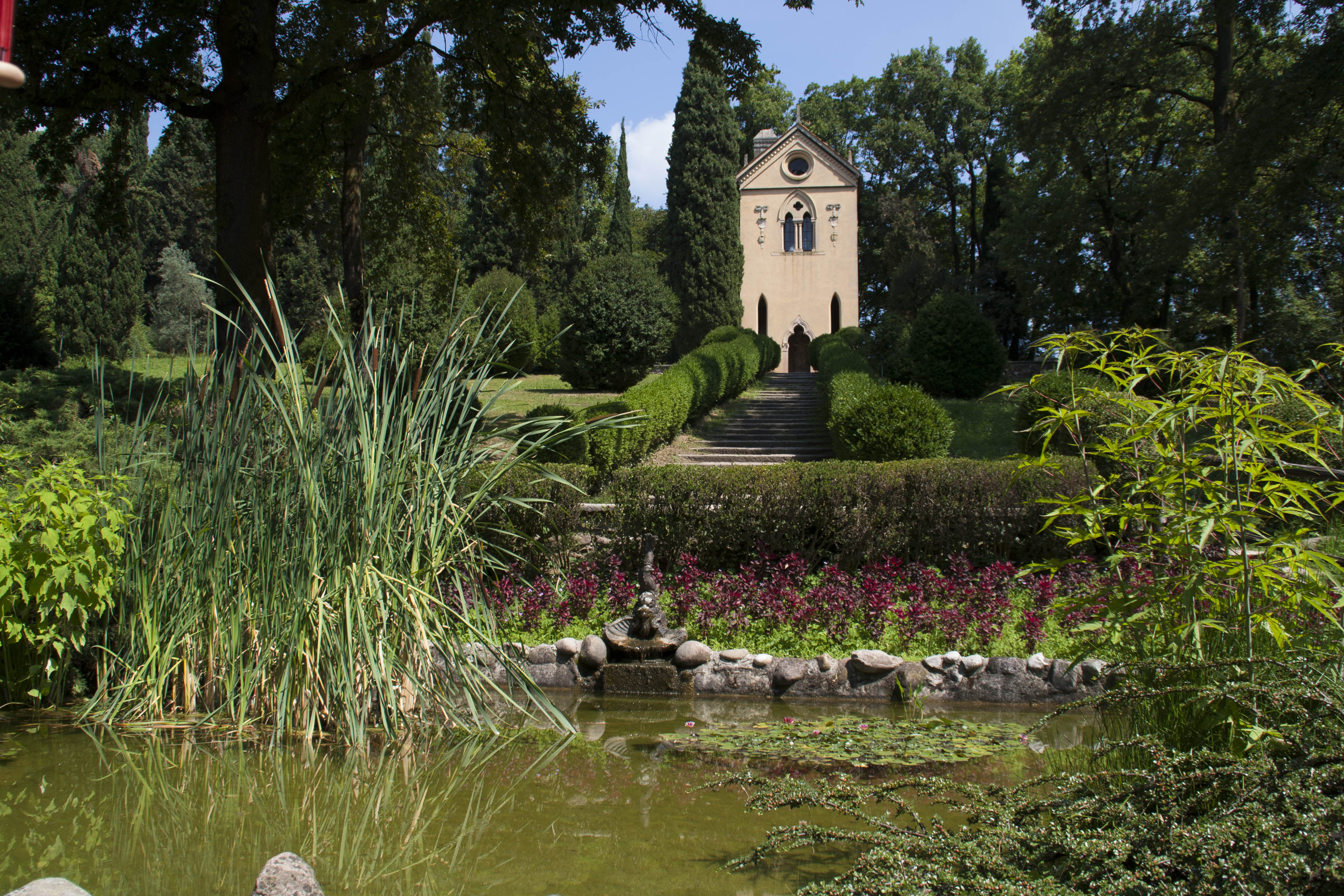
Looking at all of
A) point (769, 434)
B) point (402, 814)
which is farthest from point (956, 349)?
point (402, 814)

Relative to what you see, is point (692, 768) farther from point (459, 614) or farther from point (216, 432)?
point (216, 432)

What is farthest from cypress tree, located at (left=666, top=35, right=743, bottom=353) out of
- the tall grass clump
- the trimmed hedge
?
the tall grass clump

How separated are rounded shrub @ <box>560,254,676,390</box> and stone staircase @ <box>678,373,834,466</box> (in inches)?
101

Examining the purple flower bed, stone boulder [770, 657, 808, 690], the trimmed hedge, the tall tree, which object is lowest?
stone boulder [770, 657, 808, 690]

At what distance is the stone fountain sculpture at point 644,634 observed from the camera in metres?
5.69

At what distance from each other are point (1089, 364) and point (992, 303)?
102 feet

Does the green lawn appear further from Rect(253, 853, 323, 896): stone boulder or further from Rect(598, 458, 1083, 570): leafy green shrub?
Rect(253, 853, 323, 896): stone boulder

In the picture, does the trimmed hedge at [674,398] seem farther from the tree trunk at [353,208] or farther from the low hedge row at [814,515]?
the tree trunk at [353,208]

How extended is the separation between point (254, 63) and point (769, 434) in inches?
436

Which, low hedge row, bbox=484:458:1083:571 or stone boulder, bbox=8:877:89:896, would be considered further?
low hedge row, bbox=484:458:1083:571

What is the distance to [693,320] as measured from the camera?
31.8 m

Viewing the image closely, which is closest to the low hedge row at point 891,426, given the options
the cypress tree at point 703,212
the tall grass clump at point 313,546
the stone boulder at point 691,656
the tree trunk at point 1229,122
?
the stone boulder at point 691,656

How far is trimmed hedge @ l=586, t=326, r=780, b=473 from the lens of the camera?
1106cm

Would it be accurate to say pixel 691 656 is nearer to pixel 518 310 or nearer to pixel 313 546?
pixel 313 546
